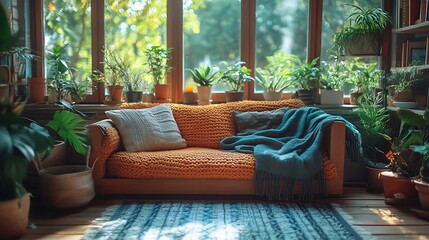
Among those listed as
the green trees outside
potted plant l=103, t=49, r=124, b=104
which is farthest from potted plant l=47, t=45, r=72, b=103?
potted plant l=103, t=49, r=124, b=104

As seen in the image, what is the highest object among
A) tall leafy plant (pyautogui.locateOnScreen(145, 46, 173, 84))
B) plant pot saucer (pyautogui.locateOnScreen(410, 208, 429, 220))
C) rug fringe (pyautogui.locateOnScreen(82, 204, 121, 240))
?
tall leafy plant (pyautogui.locateOnScreen(145, 46, 173, 84))

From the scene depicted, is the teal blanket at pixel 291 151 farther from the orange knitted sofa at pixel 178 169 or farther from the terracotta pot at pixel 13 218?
the terracotta pot at pixel 13 218

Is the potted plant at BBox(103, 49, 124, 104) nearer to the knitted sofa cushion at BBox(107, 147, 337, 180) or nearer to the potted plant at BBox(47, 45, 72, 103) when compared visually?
the potted plant at BBox(47, 45, 72, 103)

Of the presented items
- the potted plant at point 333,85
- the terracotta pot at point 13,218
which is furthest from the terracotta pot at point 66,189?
the potted plant at point 333,85

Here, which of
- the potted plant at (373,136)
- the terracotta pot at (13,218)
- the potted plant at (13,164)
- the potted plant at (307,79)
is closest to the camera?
the potted plant at (13,164)

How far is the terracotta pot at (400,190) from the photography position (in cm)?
275

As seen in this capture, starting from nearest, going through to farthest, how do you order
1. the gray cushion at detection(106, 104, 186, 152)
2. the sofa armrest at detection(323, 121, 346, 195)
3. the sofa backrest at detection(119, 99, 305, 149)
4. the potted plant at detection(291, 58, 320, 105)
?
the sofa armrest at detection(323, 121, 346, 195) < the gray cushion at detection(106, 104, 186, 152) < the sofa backrest at detection(119, 99, 305, 149) < the potted plant at detection(291, 58, 320, 105)

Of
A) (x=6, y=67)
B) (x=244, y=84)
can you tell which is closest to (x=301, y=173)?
(x=244, y=84)

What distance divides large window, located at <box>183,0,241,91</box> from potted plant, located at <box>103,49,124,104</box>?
0.62 metres

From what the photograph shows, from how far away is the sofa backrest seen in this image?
3.33m

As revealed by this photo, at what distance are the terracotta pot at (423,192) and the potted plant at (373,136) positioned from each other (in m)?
0.53

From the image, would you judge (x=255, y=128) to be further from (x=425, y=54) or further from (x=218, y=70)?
(x=425, y=54)

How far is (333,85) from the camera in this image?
3688 millimetres

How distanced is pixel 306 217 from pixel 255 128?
1.00m
